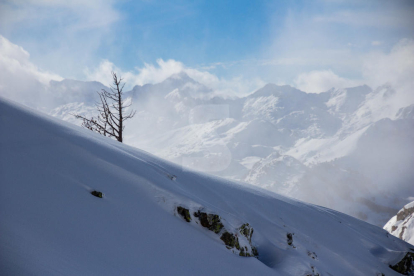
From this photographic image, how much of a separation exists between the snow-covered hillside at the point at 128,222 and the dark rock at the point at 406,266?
122mm

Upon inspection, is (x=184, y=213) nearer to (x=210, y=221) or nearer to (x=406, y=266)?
A: (x=210, y=221)

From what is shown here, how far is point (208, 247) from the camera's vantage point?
17.3 ft

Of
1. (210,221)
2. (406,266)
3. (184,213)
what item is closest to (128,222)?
(184,213)

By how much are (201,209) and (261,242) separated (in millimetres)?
1890

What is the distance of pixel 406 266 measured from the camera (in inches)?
355

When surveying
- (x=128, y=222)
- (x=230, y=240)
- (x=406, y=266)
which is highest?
(x=406, y=266)

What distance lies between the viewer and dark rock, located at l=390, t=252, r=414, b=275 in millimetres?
8859

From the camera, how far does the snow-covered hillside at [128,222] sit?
138 inches

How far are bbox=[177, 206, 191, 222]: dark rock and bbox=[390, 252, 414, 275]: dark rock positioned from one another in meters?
7.62

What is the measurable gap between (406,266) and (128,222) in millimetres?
9651

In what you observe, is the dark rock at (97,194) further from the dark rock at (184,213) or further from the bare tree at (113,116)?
the bare tree at (113,116)

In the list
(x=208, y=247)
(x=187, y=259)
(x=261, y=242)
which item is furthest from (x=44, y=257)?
(x=261, y=242)

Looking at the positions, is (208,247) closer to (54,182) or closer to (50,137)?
(54,182)

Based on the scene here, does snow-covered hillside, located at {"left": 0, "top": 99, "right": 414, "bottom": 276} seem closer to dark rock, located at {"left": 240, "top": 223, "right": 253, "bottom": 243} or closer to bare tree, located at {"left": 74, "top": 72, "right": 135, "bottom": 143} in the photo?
dark rock, located at {"left": 240, "top": 223, "right": 253, "bottom": 243}
